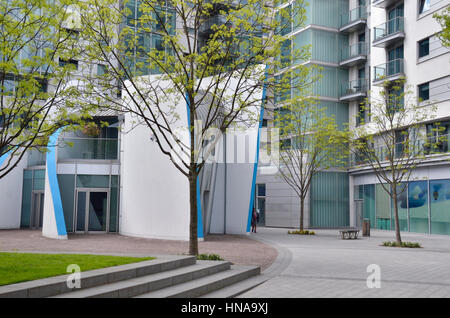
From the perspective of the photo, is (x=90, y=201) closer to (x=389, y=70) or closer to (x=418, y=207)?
(x=418, y=207)

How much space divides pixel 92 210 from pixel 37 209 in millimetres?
5940

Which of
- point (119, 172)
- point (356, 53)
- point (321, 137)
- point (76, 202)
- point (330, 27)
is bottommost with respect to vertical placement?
point (76, 202)

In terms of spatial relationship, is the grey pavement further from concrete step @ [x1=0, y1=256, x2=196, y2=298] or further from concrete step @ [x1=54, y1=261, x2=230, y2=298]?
concrete step @ [x1=0, y1=256, x2=196, y2=298]

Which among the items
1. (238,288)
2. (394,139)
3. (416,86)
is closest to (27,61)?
(238,288)

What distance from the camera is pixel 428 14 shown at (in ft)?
101

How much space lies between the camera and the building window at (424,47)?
3083cm

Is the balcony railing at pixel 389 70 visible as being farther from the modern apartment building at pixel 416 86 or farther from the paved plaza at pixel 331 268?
the paved plaza at pixel 331 268

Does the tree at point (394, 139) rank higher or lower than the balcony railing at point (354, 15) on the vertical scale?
lower

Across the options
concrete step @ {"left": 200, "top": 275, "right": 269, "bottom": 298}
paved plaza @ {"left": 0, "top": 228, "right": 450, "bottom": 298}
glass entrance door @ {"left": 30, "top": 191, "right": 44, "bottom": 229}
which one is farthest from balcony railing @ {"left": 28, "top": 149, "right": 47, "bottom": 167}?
concrete step @ {"left": 200, "top": 275, "right": 269, "bottom": 298}

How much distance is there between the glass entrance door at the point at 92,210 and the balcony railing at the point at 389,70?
20549 millimetres

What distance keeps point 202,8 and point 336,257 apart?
29.3ft

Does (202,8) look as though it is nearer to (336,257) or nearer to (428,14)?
(336,257)

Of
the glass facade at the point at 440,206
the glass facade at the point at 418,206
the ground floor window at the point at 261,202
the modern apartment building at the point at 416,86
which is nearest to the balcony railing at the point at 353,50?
the modern apartment building at the point at 416,86

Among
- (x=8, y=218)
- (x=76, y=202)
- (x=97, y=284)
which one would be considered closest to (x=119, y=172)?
(x=76, y=202)
